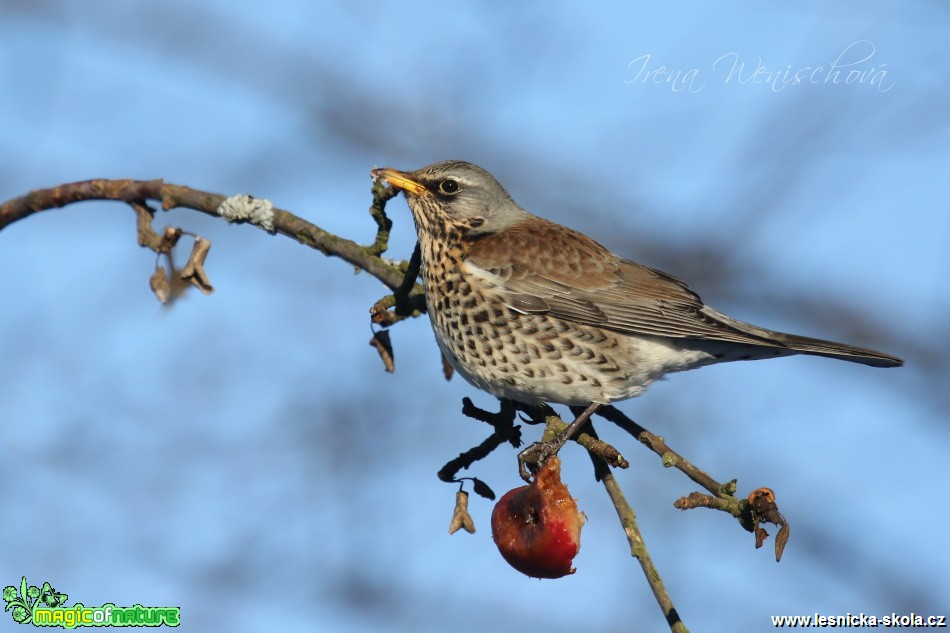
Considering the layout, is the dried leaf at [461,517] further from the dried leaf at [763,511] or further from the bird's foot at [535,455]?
the dried leaf at [763,511]

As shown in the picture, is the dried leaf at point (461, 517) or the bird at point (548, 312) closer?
the dried leaf at point (461, 517)

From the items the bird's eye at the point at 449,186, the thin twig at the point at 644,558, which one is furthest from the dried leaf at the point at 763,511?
the bird's eye at the point at 449,186

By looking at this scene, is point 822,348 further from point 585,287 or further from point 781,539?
point 781,539

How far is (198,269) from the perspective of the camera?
427 centimetres

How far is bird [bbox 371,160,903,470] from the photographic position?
5074mm

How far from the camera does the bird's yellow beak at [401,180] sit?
546 centimetres

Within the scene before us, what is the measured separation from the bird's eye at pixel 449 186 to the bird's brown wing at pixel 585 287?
348mm

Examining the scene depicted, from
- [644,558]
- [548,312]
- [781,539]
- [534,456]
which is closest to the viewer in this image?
[781,539]

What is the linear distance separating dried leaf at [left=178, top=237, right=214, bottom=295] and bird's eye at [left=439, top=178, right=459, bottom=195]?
1.77m

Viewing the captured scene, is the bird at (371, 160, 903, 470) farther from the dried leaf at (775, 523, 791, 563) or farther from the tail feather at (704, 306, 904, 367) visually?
the dried leaf at (775, 523, 791, 563)

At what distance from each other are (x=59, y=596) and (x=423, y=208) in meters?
2.79

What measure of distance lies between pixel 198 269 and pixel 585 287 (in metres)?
2.22

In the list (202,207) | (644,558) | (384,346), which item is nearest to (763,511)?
(644,558)

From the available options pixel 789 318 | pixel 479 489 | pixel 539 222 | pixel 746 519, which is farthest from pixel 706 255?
pixel 746 519
